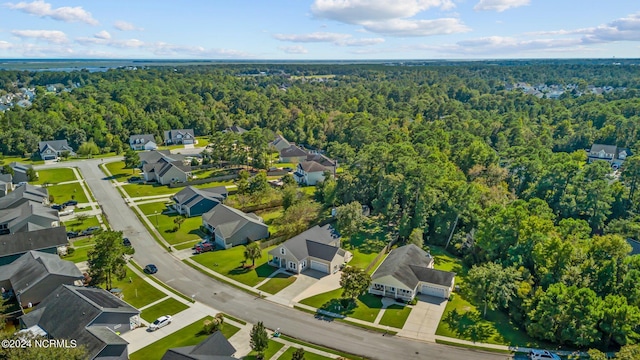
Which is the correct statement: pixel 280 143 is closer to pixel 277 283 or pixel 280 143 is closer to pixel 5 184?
pixel 5 184

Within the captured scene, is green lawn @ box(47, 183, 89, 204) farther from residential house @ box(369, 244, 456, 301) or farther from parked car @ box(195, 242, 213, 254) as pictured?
residential house @ box(369, 244, 456, 301)

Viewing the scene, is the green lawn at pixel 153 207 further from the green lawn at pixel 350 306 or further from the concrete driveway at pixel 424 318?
the concrete driveway at pixel 424 318

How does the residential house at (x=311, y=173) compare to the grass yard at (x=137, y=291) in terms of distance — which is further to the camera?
the residential house at (x=311, y=173)

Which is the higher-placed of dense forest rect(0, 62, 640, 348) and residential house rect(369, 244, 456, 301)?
dense forest rect(0, 62, 640, 348)

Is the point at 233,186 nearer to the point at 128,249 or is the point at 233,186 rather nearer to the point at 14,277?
the point at 128,249

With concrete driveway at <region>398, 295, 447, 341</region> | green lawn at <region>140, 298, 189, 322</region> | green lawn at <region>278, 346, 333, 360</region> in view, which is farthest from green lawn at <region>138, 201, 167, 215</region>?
concrete driveway at <region>398, 295, 447, 341</region>

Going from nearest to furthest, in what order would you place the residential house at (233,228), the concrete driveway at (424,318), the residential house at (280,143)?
the concrete driveway at (424,318)
the residential house at (233,228)
the residential house at (280,143)

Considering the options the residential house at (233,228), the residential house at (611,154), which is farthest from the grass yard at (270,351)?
the residential house at (611,154)
